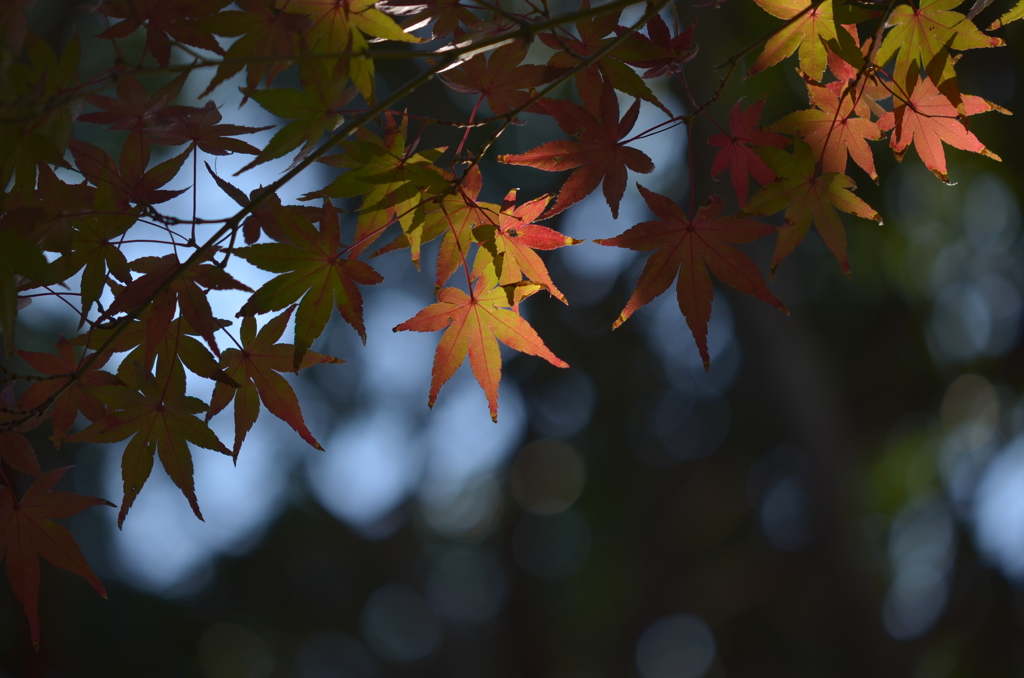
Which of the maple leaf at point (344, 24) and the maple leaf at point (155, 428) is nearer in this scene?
the maple leaf at point (344, 24)

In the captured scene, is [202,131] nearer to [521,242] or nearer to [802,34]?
[521,242]

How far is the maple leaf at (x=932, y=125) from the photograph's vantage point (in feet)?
2.67

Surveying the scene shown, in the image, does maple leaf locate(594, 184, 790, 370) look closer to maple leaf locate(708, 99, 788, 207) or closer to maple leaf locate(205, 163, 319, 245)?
maple leaf locate(708, 99, 788, 207)

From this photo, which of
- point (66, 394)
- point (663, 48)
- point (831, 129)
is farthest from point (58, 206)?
point (831, 129)

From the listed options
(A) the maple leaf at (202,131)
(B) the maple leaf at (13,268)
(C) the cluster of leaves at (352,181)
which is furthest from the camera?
(A) the maple leaf at (202,131)

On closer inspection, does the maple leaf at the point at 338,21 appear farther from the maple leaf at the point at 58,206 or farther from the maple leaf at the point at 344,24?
the maple leaf at the point at 58,206

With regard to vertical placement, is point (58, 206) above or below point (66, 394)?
above

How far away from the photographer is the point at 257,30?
2.36 feet

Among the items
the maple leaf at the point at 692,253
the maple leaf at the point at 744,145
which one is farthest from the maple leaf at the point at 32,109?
the maple leaf at the point at 744,145

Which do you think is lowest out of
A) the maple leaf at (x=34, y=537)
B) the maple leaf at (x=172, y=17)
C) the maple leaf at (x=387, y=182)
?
the maple leaf at (x=34, y=537)

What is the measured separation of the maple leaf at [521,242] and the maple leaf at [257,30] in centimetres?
32

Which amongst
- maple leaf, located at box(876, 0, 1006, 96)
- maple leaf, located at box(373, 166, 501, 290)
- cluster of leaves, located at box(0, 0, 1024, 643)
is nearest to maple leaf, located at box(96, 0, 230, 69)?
cluster of leaves, located at box(0, 0, 1024, 643)

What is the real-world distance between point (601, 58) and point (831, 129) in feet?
1.12

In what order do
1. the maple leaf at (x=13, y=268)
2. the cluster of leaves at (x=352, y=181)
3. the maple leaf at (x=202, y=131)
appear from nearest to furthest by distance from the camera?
the maple leaf at (x=13, y=268) → the cluster of leaves at (x=352, y=181) → the maple leaf at (x=202, y=131)
